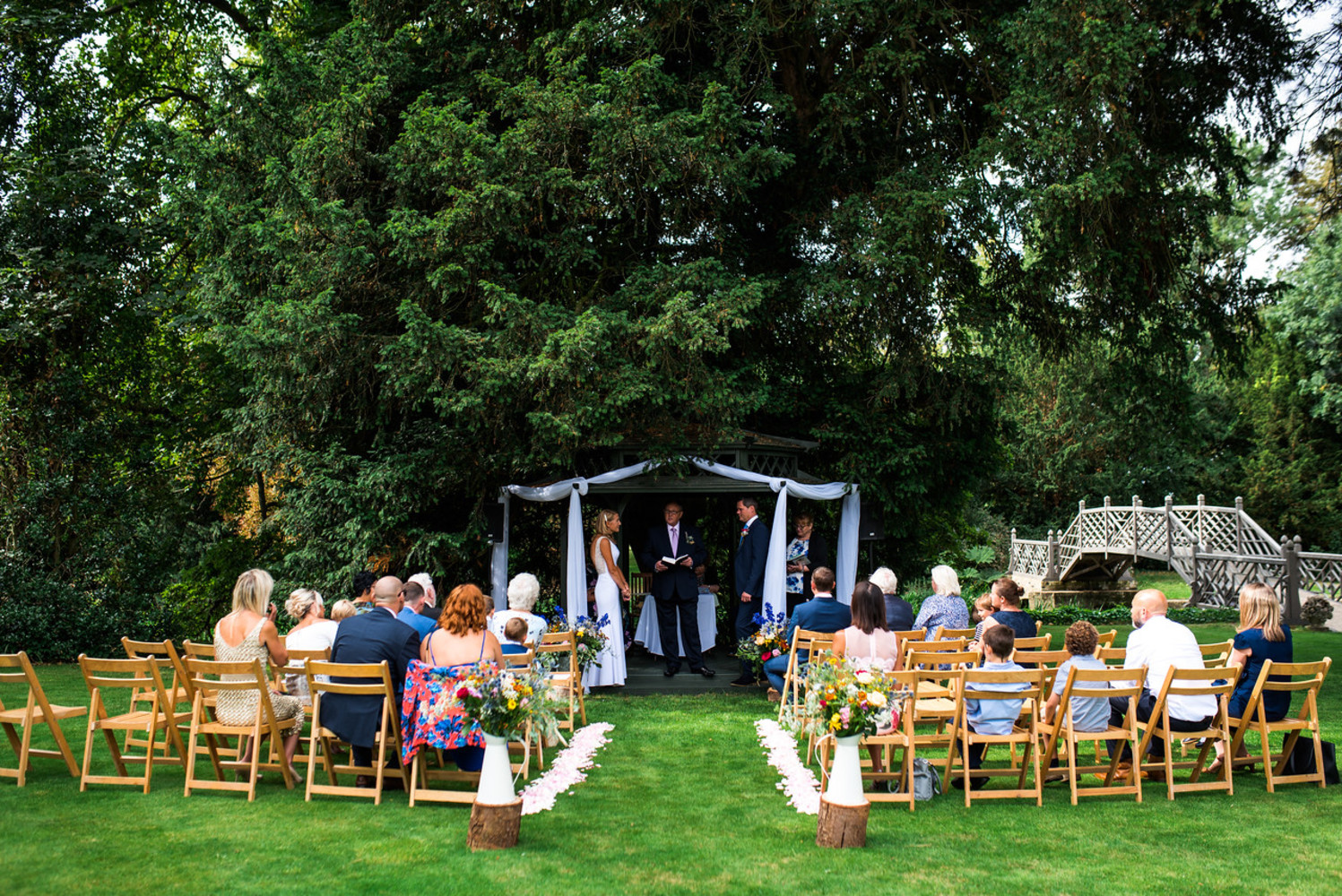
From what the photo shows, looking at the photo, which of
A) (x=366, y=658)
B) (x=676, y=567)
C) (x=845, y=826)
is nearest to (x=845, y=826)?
(x=845, y=826)

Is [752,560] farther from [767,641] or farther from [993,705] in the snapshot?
[993,705]

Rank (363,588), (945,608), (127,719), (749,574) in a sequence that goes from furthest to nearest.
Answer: (749,574)
(945,608)
(363,588)
(127,719)

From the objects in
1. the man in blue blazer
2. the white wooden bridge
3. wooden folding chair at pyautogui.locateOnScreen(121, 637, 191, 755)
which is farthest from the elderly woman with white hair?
the white wooden bridge

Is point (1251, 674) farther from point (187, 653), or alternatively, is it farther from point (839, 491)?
point (187, 653)

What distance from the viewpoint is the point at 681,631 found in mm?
12539

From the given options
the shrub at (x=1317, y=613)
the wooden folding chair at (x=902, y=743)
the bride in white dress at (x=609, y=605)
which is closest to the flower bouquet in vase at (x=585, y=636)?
the bride in white dress at (x=609, y=605)

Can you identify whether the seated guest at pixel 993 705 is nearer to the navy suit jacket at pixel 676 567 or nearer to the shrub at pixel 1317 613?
the navy suit jacket at pixel 676 567

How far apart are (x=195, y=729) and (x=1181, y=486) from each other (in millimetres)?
38201

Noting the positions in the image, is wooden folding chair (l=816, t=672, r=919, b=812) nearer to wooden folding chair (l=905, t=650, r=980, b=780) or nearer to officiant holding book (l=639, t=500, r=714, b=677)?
wooden folding chair (l=905, t=650, r=980, b=780)

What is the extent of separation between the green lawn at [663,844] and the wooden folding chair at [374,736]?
11cm

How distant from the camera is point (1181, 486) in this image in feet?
123

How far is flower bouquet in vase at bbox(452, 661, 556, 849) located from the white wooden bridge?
21.7 m

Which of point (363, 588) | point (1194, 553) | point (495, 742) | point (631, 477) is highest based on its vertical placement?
point (631, 477)

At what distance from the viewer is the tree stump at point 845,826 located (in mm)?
5477
